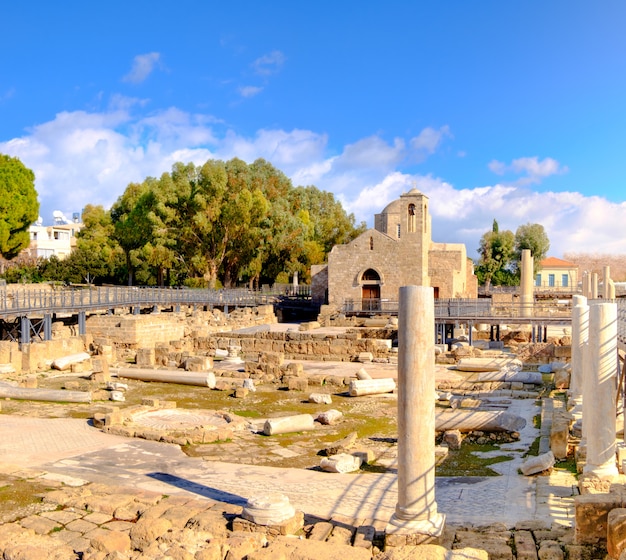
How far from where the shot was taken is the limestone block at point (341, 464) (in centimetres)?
1030

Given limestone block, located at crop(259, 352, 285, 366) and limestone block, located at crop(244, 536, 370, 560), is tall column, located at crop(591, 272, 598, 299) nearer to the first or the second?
limestone block, located at crop(259, 352, 285, 366)

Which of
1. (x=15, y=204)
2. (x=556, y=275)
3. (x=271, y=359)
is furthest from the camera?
(x=556, y=275)

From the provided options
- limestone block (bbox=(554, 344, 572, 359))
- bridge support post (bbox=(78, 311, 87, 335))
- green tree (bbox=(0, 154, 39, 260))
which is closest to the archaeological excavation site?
limestone block (bbox=(554, 344, 572, 359))

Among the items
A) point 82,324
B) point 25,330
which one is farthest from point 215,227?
point 25,330

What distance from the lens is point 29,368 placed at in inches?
794

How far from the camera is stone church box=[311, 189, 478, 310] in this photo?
4019 cm

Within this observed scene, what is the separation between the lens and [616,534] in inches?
248

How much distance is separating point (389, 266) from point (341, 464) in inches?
1245

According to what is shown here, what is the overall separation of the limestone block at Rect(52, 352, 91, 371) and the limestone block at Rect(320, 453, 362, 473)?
12.9m

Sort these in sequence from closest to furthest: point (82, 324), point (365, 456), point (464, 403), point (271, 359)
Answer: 1. point (365, 456)
2. point (464, 403)
3. point (271, 359)
4. point (82, 324)

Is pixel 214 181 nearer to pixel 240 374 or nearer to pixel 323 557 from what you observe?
pixel 240 374

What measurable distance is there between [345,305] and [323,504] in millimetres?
30661

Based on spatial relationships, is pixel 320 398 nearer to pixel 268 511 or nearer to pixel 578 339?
pixel 578 339

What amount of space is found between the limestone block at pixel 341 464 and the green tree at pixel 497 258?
195ft
